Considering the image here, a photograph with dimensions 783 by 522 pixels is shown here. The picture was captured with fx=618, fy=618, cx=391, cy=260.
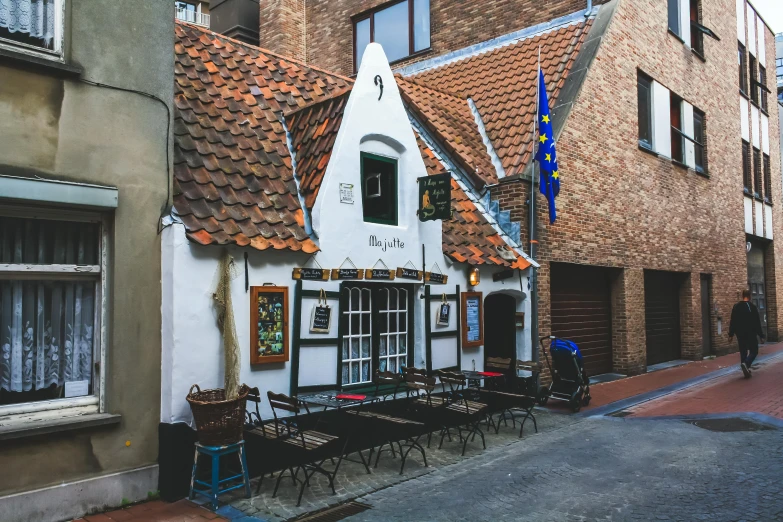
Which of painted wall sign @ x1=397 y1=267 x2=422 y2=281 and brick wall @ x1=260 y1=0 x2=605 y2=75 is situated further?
brick wall @ x1=260 y1=0 x2=605 y2=75

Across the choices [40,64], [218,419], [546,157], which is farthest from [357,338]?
[546,157]

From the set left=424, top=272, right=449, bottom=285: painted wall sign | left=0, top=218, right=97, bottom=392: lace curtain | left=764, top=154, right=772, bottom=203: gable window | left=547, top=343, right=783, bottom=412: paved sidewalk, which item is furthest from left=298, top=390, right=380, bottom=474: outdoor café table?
left=764, top=154, right=772, bottom=203: gable window

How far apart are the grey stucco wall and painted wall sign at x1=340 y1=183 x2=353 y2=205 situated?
2.27 meters

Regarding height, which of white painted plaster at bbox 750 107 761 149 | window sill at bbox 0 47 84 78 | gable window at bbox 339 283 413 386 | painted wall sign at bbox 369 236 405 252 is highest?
white painted plaster at bbox 750 107 761 149

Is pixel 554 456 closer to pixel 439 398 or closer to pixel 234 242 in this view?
pixel 439 398

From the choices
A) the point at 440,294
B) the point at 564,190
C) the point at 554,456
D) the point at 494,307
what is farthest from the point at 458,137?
the point at 554,456

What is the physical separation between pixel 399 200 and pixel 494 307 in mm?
3254

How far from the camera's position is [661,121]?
16094mm

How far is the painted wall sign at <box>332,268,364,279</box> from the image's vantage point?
7.68 metres

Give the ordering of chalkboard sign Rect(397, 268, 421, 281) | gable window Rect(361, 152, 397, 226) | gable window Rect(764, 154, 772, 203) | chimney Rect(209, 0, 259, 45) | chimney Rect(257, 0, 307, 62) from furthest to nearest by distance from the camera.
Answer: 1. gable window Rect(764, 154, 772, 203)
2. chimney Rect(209, 0, 259, 45)
3. chimney Rect(257, 0, 307, 62)
4. gable window Rect(361, 152, 397, 226)
5. chalkboard sign Rect(397, 268, 421, 281)

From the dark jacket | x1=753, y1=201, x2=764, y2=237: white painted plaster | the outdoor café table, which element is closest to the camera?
the outdoor café table

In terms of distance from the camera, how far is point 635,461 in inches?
292

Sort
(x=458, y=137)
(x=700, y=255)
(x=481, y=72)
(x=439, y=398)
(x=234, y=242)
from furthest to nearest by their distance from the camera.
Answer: (x=700, y=255), (x=481, y=72), (x=458, y=137), (x=439, y=398), (x=234, y=242)

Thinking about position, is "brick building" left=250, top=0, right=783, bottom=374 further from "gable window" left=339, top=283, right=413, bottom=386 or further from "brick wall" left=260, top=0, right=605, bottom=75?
"gable window" left=339, top=283, right=413, bottom=386
